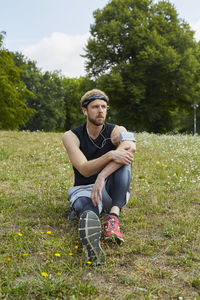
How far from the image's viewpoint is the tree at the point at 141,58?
26.0 meters

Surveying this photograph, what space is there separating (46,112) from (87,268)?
45796 mm

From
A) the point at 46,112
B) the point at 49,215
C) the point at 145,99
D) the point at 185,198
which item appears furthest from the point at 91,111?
the point at 46,112

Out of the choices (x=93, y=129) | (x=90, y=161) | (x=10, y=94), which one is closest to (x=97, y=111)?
(x=93, y=129)

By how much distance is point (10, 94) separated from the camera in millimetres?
34469

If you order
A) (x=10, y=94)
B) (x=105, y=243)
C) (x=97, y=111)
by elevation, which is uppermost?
(x=10, y=94)

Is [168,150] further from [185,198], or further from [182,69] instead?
[182,69]

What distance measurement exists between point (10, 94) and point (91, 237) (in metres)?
33.2

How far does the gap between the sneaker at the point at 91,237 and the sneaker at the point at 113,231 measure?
17.4 inches

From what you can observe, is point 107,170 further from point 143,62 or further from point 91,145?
point 143,62

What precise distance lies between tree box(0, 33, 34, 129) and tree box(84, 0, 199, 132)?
10.0m

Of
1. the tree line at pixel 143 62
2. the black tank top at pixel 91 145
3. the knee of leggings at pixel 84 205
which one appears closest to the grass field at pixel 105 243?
the knee of leggings at pixel 84 205

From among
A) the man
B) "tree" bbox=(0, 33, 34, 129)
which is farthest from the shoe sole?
"tree" bbox=(0, 33, 34, 129)

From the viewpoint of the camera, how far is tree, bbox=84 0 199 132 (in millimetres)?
25969

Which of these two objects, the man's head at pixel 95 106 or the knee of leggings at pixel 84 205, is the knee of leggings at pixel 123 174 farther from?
the man's head at pixel 95 106
